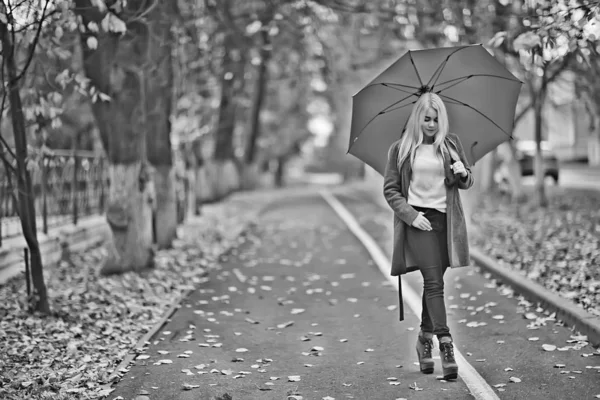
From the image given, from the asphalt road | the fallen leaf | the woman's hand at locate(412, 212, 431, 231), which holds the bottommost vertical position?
the asphalt road

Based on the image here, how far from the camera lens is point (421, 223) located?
6098 millimetres

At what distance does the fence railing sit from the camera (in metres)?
11.9

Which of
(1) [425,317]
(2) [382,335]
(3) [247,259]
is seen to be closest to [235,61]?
(3) [247,259]

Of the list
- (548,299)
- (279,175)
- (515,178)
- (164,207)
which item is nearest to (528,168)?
(515,178)

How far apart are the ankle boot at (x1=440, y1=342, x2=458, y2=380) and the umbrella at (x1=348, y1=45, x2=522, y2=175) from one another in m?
1.51

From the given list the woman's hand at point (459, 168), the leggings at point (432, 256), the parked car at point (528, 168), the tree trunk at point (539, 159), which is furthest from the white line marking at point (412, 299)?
the parked car at point (528, 168)

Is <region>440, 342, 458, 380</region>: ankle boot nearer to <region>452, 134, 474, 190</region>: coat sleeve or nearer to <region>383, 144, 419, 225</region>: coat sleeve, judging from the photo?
<region>383, 144, 419, 225</region>: coat sleeve

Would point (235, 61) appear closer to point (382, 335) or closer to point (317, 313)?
point (317, 313)

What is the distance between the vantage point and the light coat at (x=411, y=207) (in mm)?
6160

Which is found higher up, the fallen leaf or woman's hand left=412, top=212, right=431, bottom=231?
woman's hand left=412, top=212, right=431, bottom=231

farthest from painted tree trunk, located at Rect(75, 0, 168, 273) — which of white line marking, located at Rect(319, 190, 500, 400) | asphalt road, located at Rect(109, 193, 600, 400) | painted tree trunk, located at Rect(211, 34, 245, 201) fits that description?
painted tree trunk, located at Rect(211, 34, 245, 201)

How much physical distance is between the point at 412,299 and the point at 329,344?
86.3 inches

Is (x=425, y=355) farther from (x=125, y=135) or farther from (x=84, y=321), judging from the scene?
(x=125, y=135)

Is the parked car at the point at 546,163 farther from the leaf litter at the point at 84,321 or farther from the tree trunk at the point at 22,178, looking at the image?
the tree trunk at the point at 22,178
